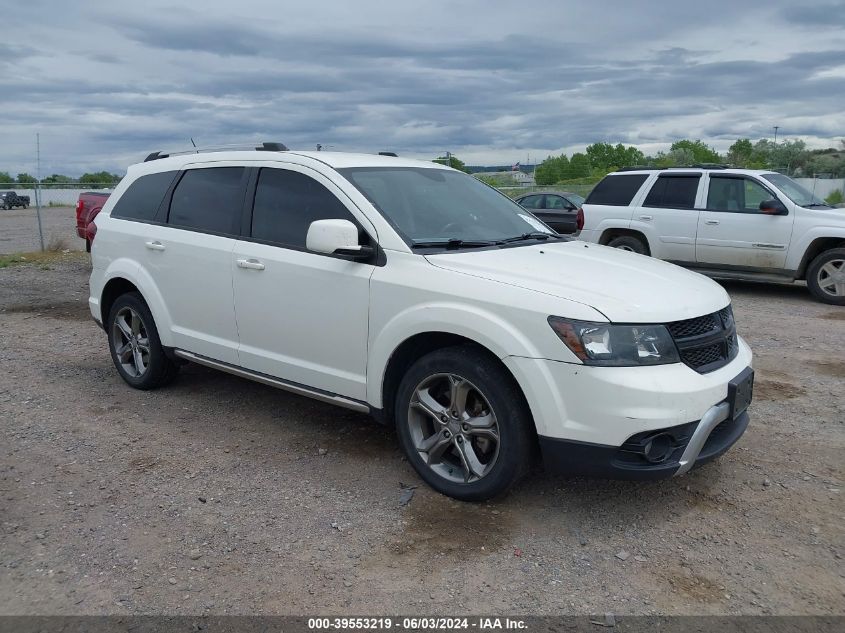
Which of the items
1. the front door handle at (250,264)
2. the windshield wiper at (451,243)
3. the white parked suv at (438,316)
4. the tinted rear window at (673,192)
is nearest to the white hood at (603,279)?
the white parked suv at (438,316)

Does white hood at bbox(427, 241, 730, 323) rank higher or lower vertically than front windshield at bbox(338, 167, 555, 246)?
lower

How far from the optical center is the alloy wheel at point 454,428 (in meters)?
3.87

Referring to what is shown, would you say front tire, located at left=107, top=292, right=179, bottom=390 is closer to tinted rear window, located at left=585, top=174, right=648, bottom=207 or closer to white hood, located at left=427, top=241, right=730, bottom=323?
white hood, located at left=427, top=241, right=730, bottom=323

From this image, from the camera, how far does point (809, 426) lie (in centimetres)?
515

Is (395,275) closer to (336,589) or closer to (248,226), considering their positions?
(248,226)

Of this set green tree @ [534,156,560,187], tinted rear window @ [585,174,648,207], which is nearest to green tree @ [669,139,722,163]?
green tree @ [534,156,560,187]

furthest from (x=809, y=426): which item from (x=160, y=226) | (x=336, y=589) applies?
(x=160, y=226)

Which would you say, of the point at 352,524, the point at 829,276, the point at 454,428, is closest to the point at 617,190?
the point at 829,276

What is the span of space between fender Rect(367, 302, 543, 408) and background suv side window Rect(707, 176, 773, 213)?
8.18m

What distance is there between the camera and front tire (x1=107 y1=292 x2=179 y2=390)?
5750mm

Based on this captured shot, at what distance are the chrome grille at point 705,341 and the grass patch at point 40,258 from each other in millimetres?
13334

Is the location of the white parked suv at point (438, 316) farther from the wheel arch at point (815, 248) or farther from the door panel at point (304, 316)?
the wheel arch at point (815, 248)

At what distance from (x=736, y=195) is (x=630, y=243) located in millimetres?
1639

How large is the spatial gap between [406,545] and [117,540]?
1.39 metres
